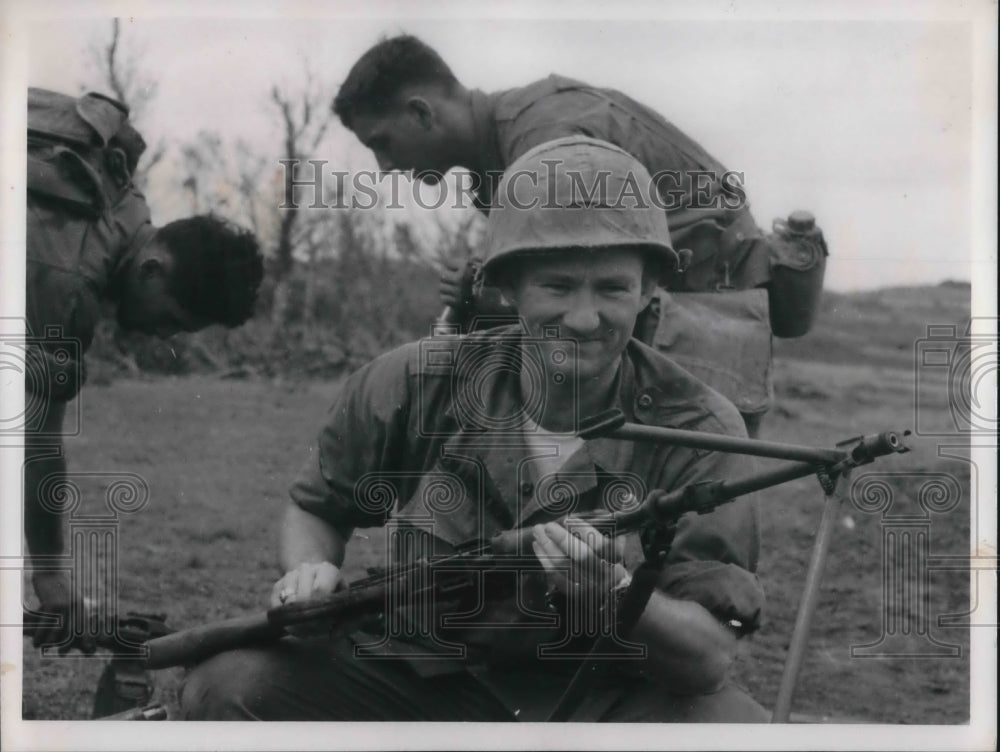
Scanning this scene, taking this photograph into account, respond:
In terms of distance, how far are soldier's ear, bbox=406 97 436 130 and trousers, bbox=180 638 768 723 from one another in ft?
5.33

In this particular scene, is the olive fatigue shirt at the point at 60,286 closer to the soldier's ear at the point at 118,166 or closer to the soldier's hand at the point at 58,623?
the soldier's ear at the point at 118,166

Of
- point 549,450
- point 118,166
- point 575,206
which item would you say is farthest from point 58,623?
point 575,206

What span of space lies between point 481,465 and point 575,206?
0.77 m

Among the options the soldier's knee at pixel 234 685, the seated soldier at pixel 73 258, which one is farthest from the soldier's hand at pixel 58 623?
the soldier's knee at pixel 234 685

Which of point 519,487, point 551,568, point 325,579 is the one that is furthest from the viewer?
point 519,487

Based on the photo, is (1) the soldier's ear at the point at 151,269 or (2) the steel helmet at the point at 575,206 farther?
(1) the soldier's ear at the point at 151,269

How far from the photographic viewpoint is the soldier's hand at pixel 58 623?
216 inches

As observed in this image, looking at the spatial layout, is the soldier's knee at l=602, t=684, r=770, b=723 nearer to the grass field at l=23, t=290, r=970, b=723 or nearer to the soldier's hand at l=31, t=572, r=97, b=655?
the grass field at l=23, t=290, r=970, b=723

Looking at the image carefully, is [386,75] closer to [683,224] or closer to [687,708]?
[683,224]

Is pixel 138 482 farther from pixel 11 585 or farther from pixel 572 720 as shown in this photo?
pixel 572 720

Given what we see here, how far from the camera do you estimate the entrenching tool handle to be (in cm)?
488

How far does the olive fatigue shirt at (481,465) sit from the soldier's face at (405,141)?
0.66 meters

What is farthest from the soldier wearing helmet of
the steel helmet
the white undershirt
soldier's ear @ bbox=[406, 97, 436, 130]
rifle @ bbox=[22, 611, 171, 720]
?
rifle @ bbox=[22, 611, 171, 720]

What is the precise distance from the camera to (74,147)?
557cm
